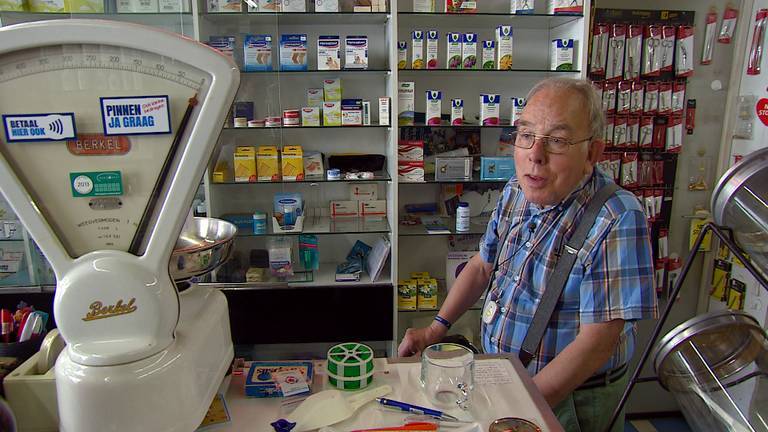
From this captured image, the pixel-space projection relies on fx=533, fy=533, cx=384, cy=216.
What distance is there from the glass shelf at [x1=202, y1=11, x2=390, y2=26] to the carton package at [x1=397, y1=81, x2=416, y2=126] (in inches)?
14.6

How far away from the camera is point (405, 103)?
285 centimetres

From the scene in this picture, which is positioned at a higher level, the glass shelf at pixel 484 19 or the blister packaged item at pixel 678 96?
the glass shelf at pixel 484 19

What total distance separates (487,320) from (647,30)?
218cm

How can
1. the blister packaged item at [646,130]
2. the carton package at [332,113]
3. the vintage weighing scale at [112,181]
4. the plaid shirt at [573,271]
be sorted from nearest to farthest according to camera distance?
the vintage weighing scale at [112,181]
the plaid shirt at [573,271]
the carton package at [332,113]
the blister packaged item at [646,130]

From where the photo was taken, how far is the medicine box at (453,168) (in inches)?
116

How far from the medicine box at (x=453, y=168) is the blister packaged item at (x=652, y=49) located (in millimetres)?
1149

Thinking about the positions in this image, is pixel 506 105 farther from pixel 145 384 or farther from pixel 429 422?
pixel 145 384

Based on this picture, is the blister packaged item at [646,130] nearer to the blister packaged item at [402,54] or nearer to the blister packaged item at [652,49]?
the blister packaged item at [652,49]

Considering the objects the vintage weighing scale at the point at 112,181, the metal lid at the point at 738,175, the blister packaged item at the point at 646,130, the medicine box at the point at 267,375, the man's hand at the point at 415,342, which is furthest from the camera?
the blister packaged item at the point at 646,130

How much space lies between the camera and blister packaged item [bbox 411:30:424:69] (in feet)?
9.23

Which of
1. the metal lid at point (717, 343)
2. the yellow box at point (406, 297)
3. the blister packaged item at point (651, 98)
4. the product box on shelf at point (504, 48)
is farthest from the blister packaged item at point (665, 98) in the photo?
the metal lid at point (717, 343)

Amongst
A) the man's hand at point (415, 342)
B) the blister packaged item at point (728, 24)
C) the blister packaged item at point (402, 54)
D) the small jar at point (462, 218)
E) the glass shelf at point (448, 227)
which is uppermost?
the blister packaged item at point (728, 24)

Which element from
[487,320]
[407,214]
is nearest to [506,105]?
[407,214]

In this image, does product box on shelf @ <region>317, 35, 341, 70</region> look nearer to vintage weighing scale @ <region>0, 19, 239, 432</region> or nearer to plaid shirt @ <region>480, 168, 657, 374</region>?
plaid shirt @ <region>480, 168, 657, 374</region>
